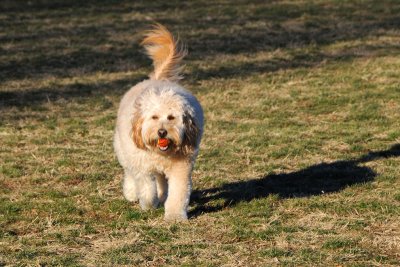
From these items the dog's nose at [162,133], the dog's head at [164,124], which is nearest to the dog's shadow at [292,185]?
the dog's head at [164,124]

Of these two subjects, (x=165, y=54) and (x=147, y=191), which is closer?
(x=147, y=191)

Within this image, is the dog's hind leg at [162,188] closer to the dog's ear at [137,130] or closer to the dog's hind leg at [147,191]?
the dog's hind leg at [147,191]

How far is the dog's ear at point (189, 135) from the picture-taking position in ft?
25.0

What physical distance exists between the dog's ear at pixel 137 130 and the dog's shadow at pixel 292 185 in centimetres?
93

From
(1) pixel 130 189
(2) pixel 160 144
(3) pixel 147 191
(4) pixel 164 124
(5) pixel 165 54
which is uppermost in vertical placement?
(5) pixel 165 54

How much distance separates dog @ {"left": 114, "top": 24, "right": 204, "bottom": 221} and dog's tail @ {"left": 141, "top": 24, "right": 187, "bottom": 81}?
48cm

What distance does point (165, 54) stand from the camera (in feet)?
30.1

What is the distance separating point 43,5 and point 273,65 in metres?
10.2

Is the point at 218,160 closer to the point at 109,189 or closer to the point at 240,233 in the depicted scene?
the point at 109,189

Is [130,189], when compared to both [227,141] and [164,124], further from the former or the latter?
[227,141]

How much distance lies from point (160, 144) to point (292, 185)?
220cm

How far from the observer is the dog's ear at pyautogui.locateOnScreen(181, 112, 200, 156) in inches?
300

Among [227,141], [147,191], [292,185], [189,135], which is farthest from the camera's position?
[227,141]

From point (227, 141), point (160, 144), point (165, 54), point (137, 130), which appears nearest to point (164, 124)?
point (160, 144)
